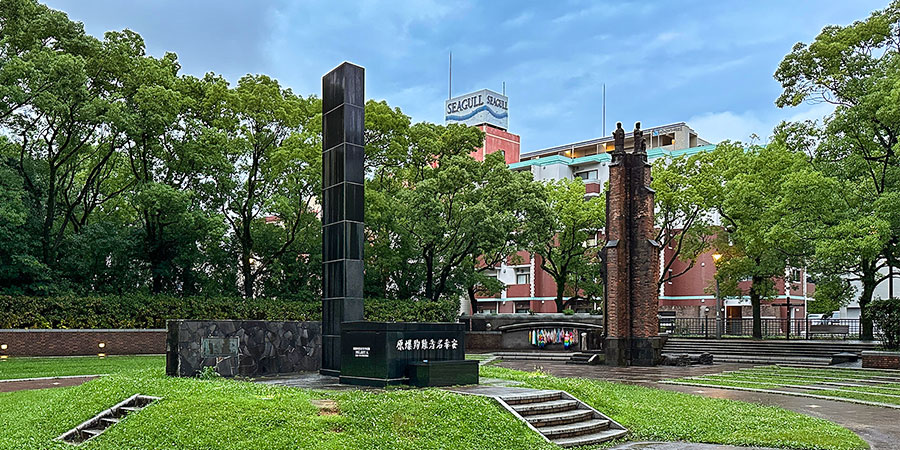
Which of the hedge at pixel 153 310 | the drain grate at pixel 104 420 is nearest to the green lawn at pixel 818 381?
the drain grate at pixel 104 420

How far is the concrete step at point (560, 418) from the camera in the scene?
39.6ft

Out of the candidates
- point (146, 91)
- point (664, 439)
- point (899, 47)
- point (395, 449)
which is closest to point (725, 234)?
point (899, 47)

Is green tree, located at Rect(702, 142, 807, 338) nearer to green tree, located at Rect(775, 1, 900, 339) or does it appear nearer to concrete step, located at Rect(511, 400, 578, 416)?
green tree, located at Rect(775, 1, 900, 339)

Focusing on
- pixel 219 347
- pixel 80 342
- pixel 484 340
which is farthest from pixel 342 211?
pixel 484 340

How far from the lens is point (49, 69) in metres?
26.9

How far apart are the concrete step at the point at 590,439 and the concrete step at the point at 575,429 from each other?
0.08 metres

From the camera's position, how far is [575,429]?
1198cm

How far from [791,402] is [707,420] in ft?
13.5

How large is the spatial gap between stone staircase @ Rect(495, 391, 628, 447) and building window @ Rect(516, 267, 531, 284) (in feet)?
166

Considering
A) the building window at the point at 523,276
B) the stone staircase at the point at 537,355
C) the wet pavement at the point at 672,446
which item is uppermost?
the building window at the point at 523,276

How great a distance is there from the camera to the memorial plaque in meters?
15.6

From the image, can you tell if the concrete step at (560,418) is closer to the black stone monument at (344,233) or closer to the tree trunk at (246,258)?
the black stone monument at (344,233)

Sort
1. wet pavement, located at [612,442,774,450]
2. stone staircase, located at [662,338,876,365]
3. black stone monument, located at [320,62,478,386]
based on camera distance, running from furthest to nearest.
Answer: stone staircase, located at [662,338,876,365], black stone monument, located at [320,62,478,386], wet pavement, located at [612,442,774,450]

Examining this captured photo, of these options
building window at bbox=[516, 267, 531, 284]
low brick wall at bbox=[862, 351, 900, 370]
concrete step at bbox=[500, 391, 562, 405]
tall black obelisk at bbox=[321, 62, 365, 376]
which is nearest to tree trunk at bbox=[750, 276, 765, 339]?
low brick wall at bbox=[862, 351, 900, 370]
